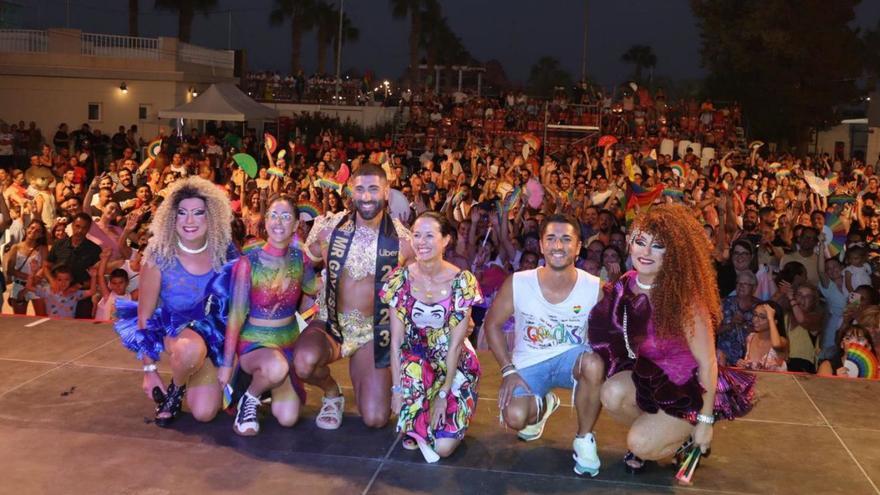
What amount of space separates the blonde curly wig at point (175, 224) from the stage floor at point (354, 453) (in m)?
0.87

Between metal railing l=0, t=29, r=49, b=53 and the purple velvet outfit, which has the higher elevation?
metal railing l=0, t=29, r=49, b=53

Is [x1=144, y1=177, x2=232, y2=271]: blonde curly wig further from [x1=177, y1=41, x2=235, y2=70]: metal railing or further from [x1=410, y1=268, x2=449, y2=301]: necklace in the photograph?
[x1=177, y1=41, x2=235, y2=70]: metal railing

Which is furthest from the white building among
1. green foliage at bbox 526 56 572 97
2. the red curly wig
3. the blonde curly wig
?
green foliage at bbox 526 56 572 97

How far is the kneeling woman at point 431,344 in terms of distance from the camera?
452cm

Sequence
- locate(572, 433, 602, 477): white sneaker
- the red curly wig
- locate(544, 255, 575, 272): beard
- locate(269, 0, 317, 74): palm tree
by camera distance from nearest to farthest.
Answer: the red curly wig → locate(572, 433, 602, 477): white sneaker → locate(544, 255, 575, 272): beard → locate(269, 0, 317, 74): palm tree

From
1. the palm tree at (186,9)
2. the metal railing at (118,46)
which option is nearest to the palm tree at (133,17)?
the palm tree at (186,9)

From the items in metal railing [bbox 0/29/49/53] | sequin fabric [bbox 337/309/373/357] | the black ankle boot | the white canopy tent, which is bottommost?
the black ankle boot

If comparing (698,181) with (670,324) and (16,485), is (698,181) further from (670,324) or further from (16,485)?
(16,485)

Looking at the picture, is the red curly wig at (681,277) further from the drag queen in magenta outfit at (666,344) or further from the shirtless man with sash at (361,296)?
the shirtless man with sash at (361,296)

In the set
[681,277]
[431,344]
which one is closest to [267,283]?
[431,344]

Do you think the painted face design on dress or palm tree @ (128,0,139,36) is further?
palm tree @ (128,0,139,36)

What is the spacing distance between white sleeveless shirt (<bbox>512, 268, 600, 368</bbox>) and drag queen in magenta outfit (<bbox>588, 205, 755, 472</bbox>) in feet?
0.62

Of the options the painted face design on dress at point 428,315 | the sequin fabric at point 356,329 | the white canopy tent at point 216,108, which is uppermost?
the white canopy tent at point 216,108

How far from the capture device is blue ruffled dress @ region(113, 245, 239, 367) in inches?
189
